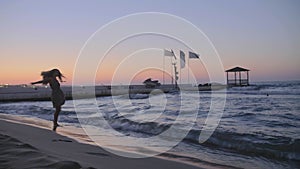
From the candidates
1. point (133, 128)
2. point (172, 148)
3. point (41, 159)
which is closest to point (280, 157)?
point (172, 148)

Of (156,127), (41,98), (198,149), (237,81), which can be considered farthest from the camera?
(237,81)

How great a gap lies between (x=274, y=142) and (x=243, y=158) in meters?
2.02

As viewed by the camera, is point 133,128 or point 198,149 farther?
point 133,128

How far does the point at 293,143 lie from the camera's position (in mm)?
7910

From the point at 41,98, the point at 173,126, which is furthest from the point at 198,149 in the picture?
the point at 41,98

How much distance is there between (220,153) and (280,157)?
1.32 m

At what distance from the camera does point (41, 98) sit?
43844 millimetres

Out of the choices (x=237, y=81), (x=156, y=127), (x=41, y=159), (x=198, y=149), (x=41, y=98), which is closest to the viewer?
(x=41, y=159)

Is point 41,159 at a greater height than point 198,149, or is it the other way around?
point 41,159

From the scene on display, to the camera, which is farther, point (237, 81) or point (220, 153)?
point (237, 81)

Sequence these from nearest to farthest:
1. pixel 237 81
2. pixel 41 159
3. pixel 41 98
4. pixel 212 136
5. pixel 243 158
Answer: pixel 41 159, pixel 243 158, pixel 212 136, pixel 41 98, pixel 237 81

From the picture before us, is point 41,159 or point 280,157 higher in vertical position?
point 41,159

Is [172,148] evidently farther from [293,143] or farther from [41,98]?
[41,98]

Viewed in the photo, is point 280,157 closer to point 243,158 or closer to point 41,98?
point 243,158
